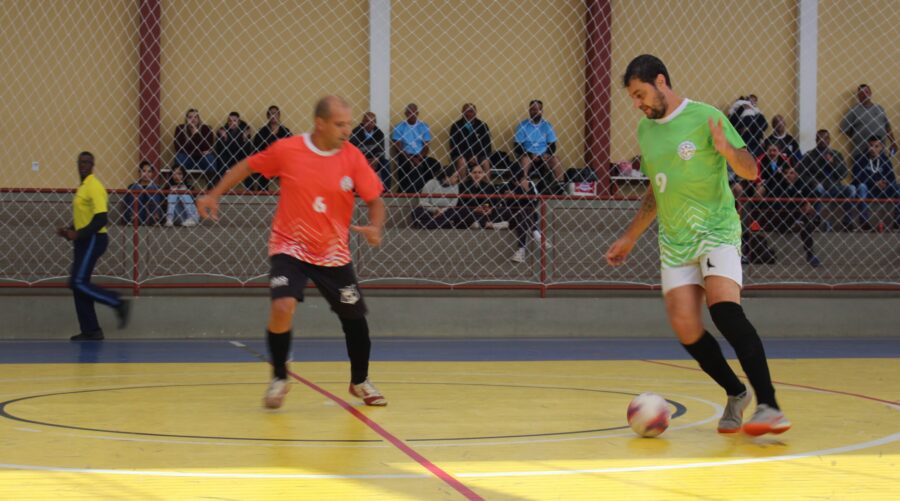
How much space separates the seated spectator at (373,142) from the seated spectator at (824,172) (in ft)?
18.0

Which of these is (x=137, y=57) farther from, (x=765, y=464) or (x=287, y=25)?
(x=765, y=464)

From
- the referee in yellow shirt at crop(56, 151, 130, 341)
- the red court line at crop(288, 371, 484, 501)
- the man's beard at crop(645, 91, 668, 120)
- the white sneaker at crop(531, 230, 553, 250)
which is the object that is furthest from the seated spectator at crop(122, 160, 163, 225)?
the man's beard at crop(645, 91, 668, 120)

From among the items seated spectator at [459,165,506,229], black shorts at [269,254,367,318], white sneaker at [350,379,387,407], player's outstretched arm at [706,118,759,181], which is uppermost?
player's outstretched arm at [706,118,759,181]

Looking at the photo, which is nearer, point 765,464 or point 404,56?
point 765,464

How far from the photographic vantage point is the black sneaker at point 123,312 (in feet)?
42.2

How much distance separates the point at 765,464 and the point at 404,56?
12818 mm

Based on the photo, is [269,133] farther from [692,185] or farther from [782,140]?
[692,185]

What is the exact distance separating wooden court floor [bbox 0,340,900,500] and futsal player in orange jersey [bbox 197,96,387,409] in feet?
1.61

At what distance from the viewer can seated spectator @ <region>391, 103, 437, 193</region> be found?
52.0 ft

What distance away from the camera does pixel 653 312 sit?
48.1 ft

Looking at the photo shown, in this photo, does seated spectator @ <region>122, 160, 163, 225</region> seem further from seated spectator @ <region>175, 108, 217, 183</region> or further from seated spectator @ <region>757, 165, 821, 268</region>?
seated spectator @ <region>757, 165, 821, 268</region>

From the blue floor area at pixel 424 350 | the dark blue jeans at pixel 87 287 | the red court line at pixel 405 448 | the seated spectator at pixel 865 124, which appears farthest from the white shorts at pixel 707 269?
the seated spectator at pixel 865 124

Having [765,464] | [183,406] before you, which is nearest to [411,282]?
[183,406]

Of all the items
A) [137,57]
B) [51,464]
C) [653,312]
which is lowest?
[653,312]
